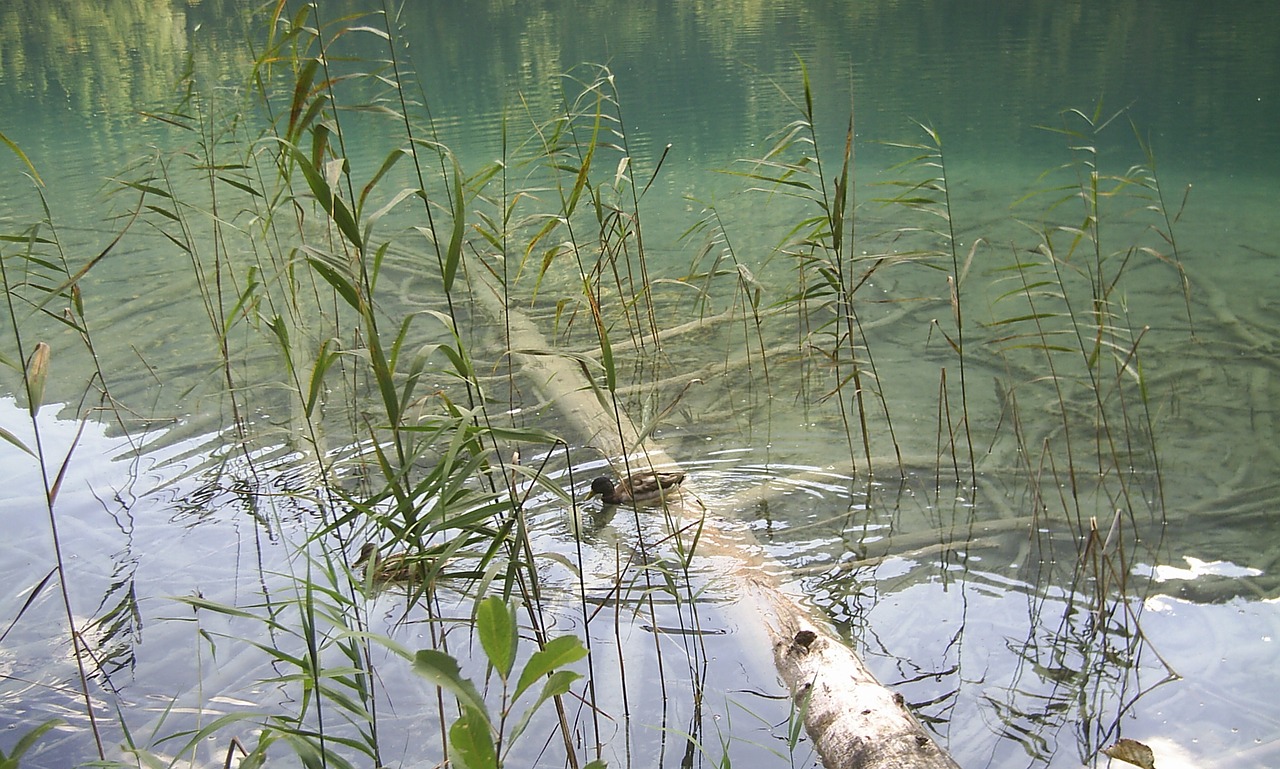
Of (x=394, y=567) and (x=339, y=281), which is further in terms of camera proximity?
(x=394, y=567)

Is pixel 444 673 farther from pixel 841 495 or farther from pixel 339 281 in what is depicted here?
pixel 841 495

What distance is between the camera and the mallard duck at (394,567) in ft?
7.79

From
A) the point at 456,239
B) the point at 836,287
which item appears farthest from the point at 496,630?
the point at 836,287

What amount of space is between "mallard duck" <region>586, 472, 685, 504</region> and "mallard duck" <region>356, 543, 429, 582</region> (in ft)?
2.27

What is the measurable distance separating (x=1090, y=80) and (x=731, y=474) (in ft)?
36.6

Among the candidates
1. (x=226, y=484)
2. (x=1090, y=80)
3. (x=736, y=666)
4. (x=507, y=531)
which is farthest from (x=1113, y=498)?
(x=1090, y=80)

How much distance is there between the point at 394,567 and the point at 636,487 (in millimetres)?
809

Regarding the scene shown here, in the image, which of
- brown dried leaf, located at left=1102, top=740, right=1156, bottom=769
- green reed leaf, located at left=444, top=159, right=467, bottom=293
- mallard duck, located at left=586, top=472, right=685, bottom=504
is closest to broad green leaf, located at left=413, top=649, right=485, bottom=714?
green reed leaf, located at left=444, top=159, right=467, bottom=293

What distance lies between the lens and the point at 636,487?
Answer: 3352 millimetres

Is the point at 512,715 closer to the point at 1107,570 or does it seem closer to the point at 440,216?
the point at 1107,570

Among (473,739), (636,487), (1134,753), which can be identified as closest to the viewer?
(473,739)

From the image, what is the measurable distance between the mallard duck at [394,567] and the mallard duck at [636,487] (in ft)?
2.27

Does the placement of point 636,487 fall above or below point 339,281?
below

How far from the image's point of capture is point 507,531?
2.04 meters
